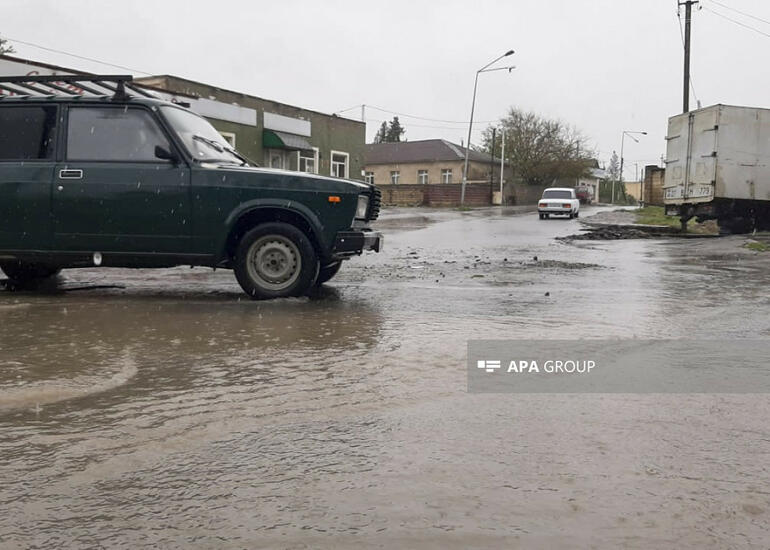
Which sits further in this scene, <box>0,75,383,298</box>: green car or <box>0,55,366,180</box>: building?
<box>0,55,366,180</box>: building

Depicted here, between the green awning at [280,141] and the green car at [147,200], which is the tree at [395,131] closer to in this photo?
the green awning at [280,141]

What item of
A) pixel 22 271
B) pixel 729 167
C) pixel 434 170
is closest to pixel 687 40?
pixel 729 167

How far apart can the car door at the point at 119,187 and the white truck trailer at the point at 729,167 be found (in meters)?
16.2

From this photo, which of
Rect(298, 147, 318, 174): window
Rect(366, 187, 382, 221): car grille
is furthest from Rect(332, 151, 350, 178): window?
Rect(366, 187, 382, 221): car grille

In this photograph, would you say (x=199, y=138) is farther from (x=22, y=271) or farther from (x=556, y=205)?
(x=556, y=205)

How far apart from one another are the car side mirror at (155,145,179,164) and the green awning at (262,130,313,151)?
89.1 feet

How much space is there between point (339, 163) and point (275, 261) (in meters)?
33.7

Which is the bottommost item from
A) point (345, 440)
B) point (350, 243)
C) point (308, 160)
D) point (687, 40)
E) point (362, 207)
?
point (345, 440)

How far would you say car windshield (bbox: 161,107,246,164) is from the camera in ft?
22.8

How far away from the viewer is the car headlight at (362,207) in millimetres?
7223

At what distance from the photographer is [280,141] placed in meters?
33.4

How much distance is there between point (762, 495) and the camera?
2.49 meters

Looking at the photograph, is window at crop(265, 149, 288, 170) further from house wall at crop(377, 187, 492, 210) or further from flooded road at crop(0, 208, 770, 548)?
flooded road at crop(0, 208, 770, 548)

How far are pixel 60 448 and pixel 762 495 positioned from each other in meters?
2.70
